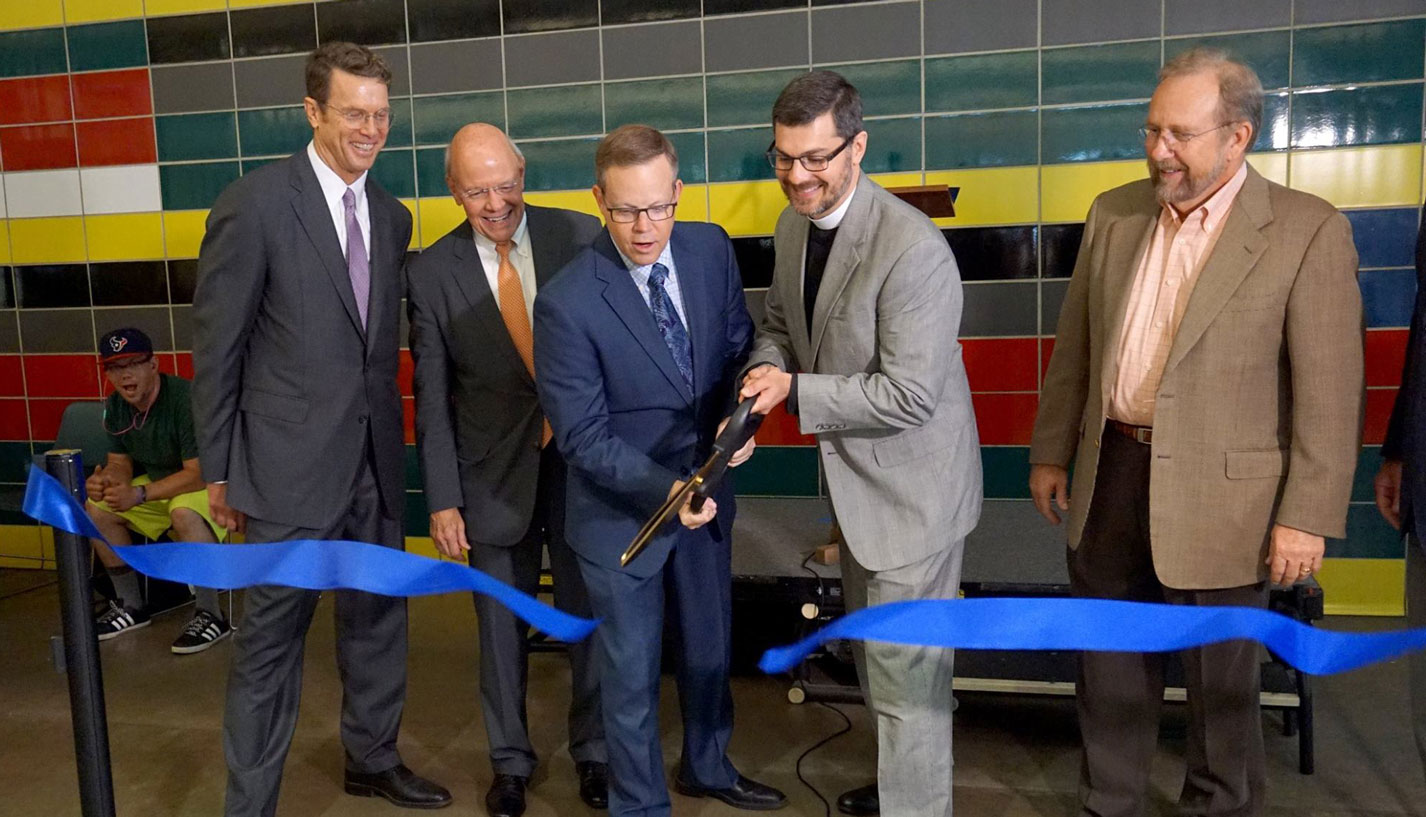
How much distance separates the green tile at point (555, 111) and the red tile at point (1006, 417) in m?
1.72

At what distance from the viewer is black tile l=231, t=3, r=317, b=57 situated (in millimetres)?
4516

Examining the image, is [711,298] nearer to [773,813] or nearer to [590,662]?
[590,662]

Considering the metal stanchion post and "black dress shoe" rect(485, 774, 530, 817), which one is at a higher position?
the metal stanchion post

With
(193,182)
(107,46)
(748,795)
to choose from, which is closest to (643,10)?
(193,182)

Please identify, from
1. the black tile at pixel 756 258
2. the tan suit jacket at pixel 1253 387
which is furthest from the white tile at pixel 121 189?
the tan suit jacket at pixel 1253 387

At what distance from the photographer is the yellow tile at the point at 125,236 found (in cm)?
479

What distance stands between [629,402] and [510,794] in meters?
1.07

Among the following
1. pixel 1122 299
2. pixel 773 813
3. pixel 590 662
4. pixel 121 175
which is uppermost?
pixel 121 175

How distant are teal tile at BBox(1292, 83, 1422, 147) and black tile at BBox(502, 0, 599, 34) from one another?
2425 mm

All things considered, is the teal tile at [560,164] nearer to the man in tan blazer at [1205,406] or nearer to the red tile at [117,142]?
the red tile at [117,142]

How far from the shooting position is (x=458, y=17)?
4.38 metres

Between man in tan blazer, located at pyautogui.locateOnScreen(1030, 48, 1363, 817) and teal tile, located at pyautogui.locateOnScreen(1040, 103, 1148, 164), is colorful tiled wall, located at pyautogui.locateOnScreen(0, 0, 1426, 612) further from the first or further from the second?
man in tan blazer, located at pyautogui.locateOnScreen(1030, 48, 1363, 817)

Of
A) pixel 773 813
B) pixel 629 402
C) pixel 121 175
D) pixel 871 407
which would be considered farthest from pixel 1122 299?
pixel 121 175

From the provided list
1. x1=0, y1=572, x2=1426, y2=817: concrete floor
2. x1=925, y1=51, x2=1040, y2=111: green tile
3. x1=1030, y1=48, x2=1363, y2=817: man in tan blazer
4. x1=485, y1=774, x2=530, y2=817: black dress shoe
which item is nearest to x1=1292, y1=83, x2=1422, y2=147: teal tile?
x1=925, y1=51, x2=1040, y2=111: green tile
